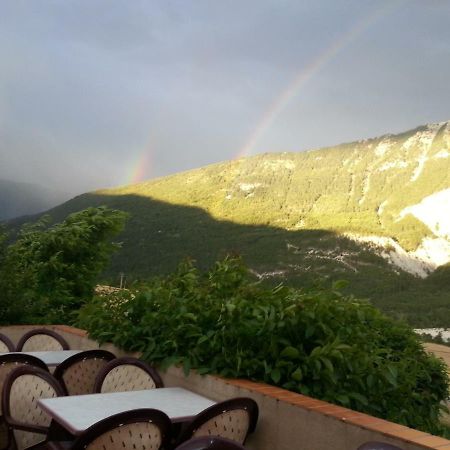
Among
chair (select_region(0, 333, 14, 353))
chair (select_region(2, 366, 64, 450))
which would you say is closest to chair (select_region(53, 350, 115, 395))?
chair (select_region(2, 366, 64, 450))

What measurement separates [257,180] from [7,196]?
265ft

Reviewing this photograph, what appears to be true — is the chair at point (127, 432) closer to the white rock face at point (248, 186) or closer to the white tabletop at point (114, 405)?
the white tabletop at point (114, 405)

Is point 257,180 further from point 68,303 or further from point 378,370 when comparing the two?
point 378,370

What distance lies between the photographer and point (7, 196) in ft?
404

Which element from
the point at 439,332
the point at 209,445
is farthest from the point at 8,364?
the point at 439,332

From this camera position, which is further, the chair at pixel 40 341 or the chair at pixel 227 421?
the chair at pixel 40 341

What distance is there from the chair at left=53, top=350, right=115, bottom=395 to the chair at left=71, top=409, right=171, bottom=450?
124 cm

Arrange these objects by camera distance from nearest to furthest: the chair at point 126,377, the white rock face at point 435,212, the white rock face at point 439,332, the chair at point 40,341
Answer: the chair at point 126,377, the chair at point 40,341, the white rock face at point 439,332, the white rock face at point 435,212

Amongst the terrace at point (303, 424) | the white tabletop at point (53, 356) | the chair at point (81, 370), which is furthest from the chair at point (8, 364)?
the terrace at point (303, 424)

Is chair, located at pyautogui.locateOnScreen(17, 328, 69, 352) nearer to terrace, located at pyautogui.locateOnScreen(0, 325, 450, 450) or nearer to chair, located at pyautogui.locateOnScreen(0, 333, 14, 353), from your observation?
chair, located at pyautogui.locateOnScreen(0, 333, 14, 353)

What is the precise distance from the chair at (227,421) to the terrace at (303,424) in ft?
0.34

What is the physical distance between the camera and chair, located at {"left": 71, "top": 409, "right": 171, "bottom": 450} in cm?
209

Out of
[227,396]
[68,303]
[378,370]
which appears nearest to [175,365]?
[227,396]

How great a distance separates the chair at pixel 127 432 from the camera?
82.4 inches
